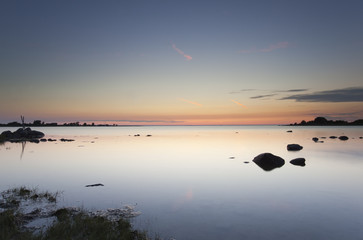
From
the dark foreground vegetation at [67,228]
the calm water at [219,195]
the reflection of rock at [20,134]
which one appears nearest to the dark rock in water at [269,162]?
the calm water at [219,195]

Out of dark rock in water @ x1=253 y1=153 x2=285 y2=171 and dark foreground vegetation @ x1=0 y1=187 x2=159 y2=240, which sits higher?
dark foreground vegetation @ x1=0 y1=187 x2=159 y2=240

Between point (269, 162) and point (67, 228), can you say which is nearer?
point (67, 228)

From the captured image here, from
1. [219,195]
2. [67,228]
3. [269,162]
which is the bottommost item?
[219,195]

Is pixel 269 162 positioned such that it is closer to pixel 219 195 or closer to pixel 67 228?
pixel 219 195

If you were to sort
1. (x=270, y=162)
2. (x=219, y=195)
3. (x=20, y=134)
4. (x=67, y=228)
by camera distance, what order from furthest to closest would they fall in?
(x=20, y=134)
(x=270, y=162)
(x=219, y=195)
(x=67, y=228)

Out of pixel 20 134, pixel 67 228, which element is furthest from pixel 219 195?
pixel 20 134

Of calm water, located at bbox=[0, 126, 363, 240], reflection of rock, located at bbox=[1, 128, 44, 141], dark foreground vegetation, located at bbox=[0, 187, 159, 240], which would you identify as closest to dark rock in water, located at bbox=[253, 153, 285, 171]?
calm water, located at bbox=[0, 126, 363, 240]

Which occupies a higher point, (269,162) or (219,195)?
(269,162)

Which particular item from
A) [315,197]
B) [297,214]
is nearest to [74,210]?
[297,214]

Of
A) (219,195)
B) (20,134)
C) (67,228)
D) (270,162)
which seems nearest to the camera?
(67,228)

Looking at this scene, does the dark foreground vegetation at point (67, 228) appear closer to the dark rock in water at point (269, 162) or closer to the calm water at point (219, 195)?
the calm water at point (219, 195)

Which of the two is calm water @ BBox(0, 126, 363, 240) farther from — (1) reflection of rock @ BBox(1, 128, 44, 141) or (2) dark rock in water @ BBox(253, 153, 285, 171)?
(1) reflection of rock @ BBox(1, 128, 44, 141)

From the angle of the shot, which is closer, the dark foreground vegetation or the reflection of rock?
the dark foreground vegetation

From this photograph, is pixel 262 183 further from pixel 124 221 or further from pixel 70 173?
pixel 70 173
